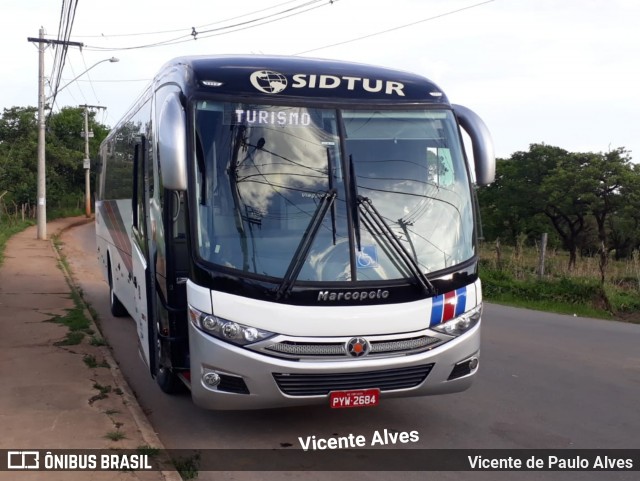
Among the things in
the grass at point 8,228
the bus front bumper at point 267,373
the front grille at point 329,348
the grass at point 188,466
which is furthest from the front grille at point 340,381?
the grass at point 8,228

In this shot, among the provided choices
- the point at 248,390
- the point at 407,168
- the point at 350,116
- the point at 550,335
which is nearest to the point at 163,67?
the point at 350,116

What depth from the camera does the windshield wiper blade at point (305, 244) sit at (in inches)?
203

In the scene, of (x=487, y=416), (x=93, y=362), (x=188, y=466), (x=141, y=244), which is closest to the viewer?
(x=188, y=466)

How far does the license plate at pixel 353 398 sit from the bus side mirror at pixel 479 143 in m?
2.10

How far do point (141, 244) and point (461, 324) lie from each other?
3426mm

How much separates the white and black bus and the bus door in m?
0.69

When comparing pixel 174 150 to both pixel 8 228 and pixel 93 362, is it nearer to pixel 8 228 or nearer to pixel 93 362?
pixel 93 362

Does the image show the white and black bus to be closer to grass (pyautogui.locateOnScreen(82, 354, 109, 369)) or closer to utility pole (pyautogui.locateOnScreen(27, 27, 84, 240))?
grass (pyautogui.locateOnScreen(82, 354, 109, 369))

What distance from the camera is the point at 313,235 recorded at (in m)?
5.29

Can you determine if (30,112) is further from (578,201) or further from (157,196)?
(157,196)

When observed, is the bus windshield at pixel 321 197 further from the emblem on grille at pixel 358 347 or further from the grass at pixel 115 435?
the grass at pixel 115 435

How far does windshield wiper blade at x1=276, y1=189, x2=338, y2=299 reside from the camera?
16.9 ft

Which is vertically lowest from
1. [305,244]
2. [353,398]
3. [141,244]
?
[353,398]

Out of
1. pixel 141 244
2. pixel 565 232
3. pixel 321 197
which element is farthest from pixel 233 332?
pixel 565 232
